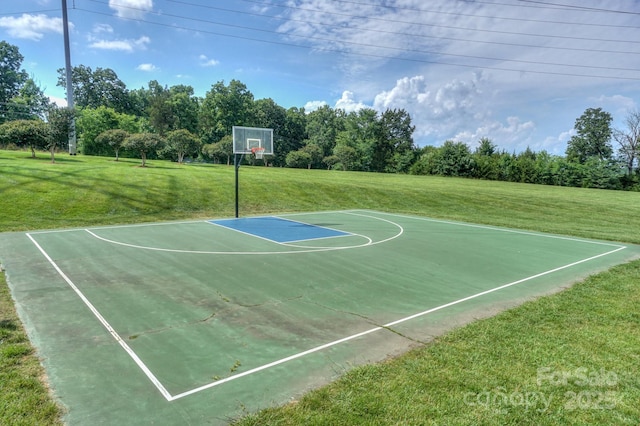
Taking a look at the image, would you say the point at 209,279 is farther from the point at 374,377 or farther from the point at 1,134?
the point at 1,134

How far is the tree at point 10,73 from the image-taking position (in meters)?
52.5

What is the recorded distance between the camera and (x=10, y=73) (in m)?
53.6

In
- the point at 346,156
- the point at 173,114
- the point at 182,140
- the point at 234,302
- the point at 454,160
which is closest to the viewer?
the point at 234,302

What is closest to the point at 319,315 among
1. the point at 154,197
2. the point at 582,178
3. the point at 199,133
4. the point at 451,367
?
the point at 451,367

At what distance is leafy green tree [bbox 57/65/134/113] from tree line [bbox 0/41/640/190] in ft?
0.45

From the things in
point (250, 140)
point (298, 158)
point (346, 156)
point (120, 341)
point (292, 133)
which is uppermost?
point (292, 133)

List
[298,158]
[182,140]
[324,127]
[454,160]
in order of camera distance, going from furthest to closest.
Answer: [324,127]
[298,158]
[454,160]
[182,140]

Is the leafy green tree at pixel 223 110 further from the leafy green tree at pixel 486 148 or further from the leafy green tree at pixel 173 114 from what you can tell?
the leafy green tree at pixel 486 148

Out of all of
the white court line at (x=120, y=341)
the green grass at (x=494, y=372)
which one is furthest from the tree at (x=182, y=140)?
the green grass at (x=494, y=372)

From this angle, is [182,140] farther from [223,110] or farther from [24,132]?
[223,110]

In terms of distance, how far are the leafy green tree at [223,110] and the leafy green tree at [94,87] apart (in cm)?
1663

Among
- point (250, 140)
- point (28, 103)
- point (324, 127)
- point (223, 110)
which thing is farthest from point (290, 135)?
point (250, 140)

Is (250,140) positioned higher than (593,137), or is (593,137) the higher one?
(593,137)

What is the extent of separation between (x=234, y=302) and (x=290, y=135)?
5331cm
